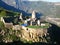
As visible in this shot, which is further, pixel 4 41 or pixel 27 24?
pixel 27 24

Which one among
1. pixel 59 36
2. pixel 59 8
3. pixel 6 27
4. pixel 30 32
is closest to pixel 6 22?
pixel 6 27

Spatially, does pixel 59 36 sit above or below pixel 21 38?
below

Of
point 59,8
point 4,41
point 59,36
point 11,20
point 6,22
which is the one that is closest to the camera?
point 4,41

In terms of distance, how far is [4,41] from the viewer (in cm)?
5950

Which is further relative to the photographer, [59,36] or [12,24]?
[59,36]

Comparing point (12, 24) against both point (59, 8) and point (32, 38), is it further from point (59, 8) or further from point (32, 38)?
point (59, 8)

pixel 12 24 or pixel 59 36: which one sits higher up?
pixel 12 24

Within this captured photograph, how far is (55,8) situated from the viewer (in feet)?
638

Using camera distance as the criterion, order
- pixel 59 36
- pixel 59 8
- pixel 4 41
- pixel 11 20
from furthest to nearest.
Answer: pixel 59 8 → pixel 59 36 → pixel 11 20 → pixel 4 41

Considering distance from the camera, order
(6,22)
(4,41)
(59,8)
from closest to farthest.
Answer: (4,41), (6,22), (59,8)

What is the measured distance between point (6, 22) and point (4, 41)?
5435mm

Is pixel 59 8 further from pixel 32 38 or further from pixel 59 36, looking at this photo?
pixel 32 38

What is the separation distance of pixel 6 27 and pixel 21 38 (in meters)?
3.84

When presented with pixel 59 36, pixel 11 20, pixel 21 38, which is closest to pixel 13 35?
pixel 21 38
